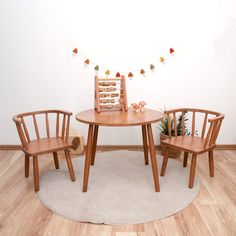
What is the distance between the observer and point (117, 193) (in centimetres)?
228

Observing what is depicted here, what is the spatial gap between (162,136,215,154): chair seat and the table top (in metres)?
0.29

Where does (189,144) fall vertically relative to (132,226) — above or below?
above

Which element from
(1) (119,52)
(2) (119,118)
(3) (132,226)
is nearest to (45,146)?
(2) (119,118)

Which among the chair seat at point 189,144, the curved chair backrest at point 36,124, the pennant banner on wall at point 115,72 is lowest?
the chair seat at point 189,144

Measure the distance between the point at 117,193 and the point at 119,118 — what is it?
0.65 m

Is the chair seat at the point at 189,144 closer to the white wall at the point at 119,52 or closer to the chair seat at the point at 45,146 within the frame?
the white wall at the point at 119,52

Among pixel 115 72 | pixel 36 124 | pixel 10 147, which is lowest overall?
pixel 10 147

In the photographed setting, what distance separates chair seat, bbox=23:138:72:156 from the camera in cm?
226

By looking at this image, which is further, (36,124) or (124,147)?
(124,147)

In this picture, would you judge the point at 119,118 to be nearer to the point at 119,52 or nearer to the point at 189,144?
the point at 189,144

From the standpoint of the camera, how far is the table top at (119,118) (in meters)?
2.15

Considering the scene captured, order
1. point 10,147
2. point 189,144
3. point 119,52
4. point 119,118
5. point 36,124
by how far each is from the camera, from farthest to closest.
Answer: point 10,147
point 119,52
point 36,124
point 189,144
point 119,118

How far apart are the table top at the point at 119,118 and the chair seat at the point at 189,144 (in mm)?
289

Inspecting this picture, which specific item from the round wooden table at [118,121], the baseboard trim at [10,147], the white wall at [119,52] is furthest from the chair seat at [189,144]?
the baseboard trim at [10,147]
